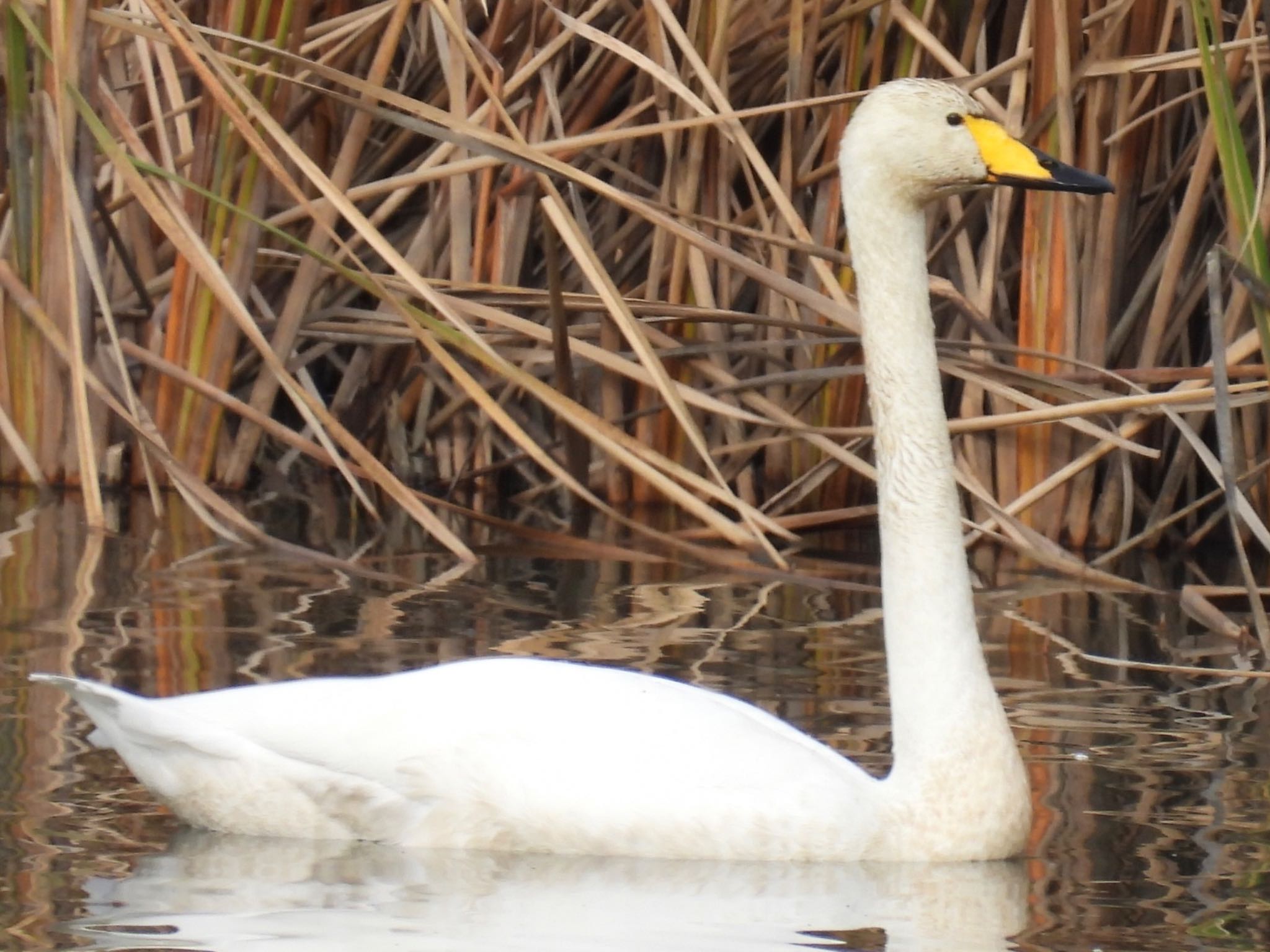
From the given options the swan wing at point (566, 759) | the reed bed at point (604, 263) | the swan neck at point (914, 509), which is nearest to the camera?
the swan wing at point (566, 759)

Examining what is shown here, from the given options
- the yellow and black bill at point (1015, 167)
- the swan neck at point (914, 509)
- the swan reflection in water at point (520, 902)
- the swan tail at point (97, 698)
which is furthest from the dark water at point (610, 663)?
the yellow and black bill at point (1015, 167)

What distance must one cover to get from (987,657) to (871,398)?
1.25 metres

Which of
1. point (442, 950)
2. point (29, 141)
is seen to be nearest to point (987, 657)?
point (442, 950)

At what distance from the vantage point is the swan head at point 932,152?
10.3ft

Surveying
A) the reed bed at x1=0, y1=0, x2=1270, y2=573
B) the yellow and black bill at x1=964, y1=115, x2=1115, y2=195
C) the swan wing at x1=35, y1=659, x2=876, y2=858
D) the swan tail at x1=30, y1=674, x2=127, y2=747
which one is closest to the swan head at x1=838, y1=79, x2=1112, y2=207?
the yellow and black bill at x1=964, y1=115, x2=1115, y2=195

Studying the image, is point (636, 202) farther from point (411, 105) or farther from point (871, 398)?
point (871, 398)

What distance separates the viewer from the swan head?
3.13 metres

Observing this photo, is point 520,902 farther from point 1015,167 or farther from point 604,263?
point 604,263

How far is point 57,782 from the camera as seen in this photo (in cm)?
318

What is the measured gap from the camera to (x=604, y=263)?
5.83 meters

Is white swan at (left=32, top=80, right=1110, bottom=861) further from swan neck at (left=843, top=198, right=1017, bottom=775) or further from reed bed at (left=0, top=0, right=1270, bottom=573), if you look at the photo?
reed bed at (left=0, top=0, right=1270, bottom=573)

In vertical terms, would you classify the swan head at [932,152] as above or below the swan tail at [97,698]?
above

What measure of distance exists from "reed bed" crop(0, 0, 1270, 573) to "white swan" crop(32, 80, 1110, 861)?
4.61 feet

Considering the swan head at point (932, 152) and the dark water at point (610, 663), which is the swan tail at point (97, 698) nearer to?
the dark water at point (610, 663)
